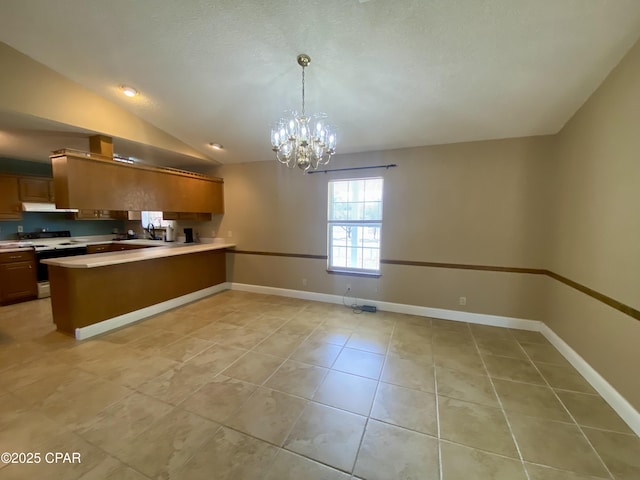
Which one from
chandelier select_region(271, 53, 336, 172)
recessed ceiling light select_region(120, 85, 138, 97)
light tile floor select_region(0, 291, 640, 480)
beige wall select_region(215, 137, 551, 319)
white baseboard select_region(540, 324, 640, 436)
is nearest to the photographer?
light tile floor select_region(0, 291, 640, 480)

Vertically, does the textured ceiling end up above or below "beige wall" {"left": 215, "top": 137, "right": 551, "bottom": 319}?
above

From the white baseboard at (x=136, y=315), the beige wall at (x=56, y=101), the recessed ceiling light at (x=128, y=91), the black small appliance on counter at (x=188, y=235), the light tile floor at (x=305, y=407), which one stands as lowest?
the light tile floor at (x=305, y=407)

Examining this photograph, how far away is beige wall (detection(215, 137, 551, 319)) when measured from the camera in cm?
328

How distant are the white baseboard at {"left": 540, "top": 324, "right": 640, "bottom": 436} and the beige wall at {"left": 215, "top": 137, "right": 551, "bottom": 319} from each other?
1.95 ft

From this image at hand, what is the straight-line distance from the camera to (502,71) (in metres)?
2.28

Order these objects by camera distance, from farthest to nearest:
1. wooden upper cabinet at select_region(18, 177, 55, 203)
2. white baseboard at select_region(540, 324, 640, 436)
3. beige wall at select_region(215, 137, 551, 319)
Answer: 1. wooden upper cabinet at select_region(18, 177, 55, 203)
2. beige wall at select_region(215, 137, 551, 319)
3. white baseboard at select_region(540, 324, 640, 436)

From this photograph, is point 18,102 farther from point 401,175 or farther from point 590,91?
point 590,91

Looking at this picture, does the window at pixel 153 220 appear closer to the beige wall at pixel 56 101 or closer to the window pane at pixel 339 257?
the beige wall at pixel 56 101

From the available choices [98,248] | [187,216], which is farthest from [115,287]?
[98,248]

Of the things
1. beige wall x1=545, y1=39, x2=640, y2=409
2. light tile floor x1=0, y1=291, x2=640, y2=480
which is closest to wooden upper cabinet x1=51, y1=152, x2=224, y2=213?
light tile floor x1=0, y1=291, x2=640, y2=480

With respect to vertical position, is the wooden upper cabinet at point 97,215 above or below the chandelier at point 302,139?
below

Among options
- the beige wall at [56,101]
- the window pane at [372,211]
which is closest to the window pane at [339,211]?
the window pane at [372,211]

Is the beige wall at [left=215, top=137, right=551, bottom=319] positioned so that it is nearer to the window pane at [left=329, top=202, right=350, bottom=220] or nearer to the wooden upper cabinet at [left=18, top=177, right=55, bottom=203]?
the window pane at [left=329, top=202, right=350, bottom=220]

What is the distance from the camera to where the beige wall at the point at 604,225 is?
1878 millimetres
